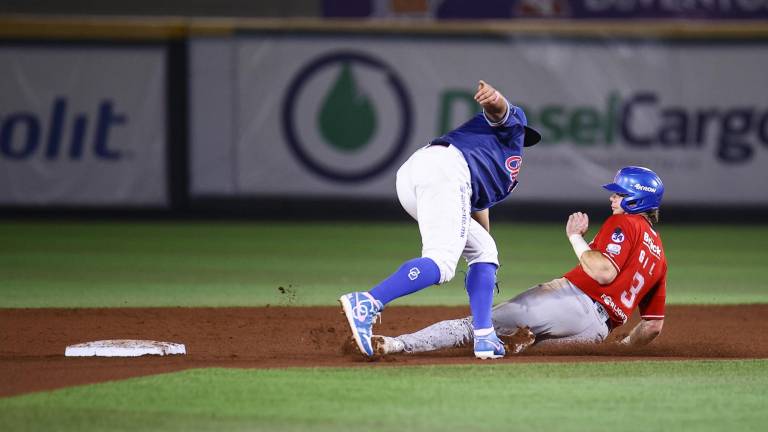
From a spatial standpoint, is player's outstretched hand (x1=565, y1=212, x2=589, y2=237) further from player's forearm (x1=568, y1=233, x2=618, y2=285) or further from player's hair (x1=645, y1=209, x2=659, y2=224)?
player's hair (x1=645, y1=209, x2=659, y2=224)

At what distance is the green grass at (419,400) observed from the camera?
4887 millimetres

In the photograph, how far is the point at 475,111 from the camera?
52.9 ft

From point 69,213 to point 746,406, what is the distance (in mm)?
11988

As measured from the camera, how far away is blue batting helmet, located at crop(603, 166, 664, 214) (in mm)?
6555

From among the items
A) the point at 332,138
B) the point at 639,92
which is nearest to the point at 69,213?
the point at 332,138

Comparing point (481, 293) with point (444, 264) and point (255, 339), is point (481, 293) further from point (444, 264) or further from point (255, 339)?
point (255, 339)

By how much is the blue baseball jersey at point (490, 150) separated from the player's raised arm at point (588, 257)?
365 millimetres

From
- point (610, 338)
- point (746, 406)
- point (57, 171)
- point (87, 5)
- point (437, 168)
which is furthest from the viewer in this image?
point (87, 5)

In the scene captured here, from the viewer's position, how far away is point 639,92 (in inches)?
638

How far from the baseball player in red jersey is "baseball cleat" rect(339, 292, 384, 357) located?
0.35 meters

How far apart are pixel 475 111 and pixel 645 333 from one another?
31.3 feet

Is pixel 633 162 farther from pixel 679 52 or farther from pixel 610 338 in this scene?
pixel 610 338

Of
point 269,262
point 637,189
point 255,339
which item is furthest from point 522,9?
point 637,189

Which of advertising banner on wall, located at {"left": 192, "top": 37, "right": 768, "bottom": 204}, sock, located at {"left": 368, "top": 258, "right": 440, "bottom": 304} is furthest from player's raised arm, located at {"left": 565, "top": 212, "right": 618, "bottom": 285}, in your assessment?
advertising banner on wall, located at {"left": 192, "top": 37, "right": 768, "bottom": 204}
